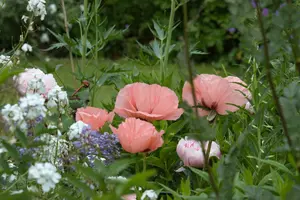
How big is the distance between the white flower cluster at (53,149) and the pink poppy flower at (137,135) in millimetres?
128

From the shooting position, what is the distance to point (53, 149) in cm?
129

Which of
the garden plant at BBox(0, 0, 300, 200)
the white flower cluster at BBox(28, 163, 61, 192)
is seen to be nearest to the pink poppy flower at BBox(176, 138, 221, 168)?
the garden plant at BBox(0, 0, 300, 200)

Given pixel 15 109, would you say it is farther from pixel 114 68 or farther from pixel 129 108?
pixel 114 68

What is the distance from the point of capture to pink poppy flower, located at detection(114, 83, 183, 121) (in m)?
1.52

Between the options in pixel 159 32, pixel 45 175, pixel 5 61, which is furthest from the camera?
pixel 159 32

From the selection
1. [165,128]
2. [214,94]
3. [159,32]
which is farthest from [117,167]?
[159,32]

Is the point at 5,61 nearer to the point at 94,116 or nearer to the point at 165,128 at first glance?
the point at 94,116

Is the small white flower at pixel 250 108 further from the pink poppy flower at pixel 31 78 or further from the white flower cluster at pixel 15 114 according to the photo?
the white flower cluster at pixel 15 114

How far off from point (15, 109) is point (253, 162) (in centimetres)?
65

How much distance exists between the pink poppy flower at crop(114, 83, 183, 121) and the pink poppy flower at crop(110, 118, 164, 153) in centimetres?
9

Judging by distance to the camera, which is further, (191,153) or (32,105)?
(191,153)

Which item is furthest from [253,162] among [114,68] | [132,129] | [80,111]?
[114,68]

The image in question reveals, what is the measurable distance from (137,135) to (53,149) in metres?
0.20

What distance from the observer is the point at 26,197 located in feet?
2.46
